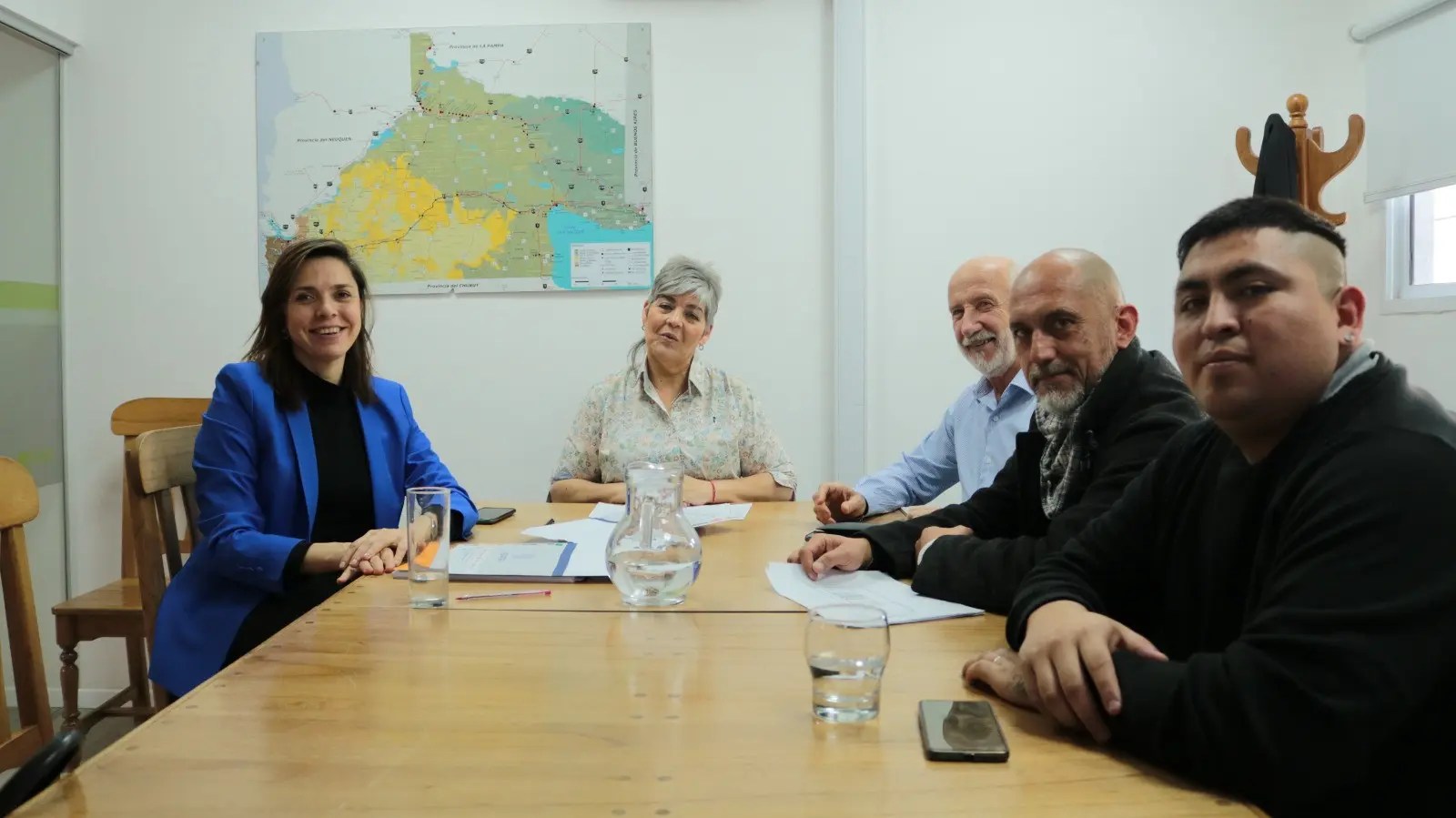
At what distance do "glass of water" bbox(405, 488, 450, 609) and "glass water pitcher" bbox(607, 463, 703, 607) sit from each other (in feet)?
0.83

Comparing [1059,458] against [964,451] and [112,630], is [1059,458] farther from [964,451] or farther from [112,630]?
[112,630]

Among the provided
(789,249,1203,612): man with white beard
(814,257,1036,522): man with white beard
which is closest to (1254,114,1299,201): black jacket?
(814,257,1036,522): man with white beard

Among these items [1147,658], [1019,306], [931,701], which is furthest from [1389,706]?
[1019,306]

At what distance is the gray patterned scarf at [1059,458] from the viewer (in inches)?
65.7

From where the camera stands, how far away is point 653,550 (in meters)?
1.53

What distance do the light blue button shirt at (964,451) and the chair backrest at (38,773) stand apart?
175cm

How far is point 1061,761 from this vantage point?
3.03 feet

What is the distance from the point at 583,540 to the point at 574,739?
1051mm

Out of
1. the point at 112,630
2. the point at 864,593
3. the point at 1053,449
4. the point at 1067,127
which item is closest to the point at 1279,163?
the point at 1067,127

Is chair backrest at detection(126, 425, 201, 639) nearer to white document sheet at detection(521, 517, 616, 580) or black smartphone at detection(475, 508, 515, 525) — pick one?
black smartphone at detection(475, 508, 515, 525)

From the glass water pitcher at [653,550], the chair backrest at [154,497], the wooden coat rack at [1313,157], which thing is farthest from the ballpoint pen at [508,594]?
the wooden coat rack at [1313,157]

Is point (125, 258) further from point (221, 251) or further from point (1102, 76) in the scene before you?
point (1102, 76)

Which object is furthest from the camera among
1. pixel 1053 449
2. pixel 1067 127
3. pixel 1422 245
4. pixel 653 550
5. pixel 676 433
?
pixel 1067 127

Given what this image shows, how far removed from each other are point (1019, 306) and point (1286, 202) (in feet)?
2.32
